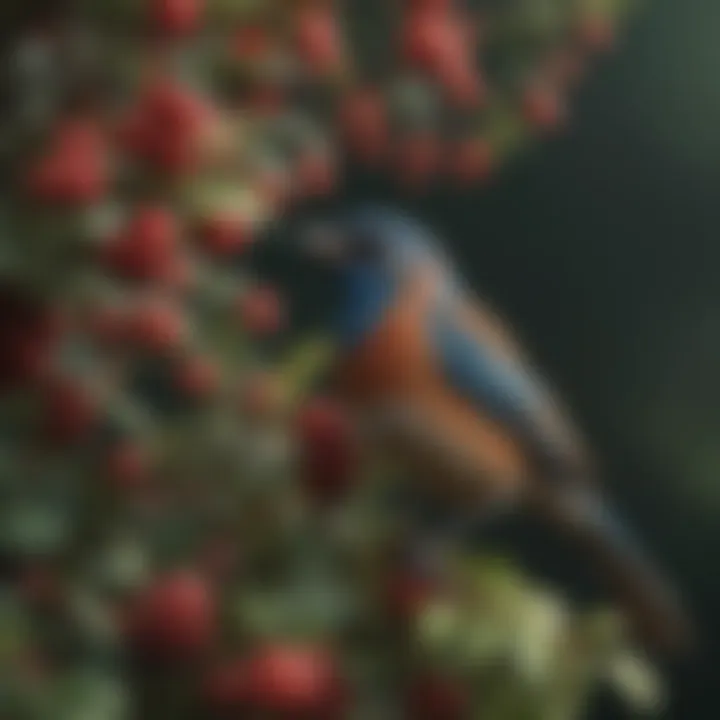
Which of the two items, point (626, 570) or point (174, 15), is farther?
point (626, 570)

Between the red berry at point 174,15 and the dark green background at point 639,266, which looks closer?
the red berry at point 174,15

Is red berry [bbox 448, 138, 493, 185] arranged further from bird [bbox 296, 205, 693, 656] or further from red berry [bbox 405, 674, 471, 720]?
red berry [bbox 405, 674, 471, 720]

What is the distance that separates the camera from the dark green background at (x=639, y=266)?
1108 millimetres

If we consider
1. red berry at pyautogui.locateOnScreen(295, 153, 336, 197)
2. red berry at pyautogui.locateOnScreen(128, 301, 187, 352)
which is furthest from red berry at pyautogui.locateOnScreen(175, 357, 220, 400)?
red berry at pyautogui.locateOnScreen(295, 153, 336, 197)

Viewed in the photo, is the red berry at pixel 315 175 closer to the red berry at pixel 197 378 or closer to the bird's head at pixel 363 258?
the bird's head at pixel 363 258

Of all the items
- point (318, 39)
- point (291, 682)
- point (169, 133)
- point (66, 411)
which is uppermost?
point (318, 39)

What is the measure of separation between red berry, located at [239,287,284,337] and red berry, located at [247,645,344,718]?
185 mm

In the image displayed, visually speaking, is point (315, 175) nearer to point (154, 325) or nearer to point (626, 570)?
point (154, 325)

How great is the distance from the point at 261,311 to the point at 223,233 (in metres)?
0.07

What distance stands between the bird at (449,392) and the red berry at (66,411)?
0.51 ft

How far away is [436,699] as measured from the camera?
1.01 metres

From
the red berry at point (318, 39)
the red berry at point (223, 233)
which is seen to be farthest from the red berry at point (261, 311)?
the red berry at point (318, 39)

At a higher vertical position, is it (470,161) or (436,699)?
(470,161)

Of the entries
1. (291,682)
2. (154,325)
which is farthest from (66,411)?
(291,682)
